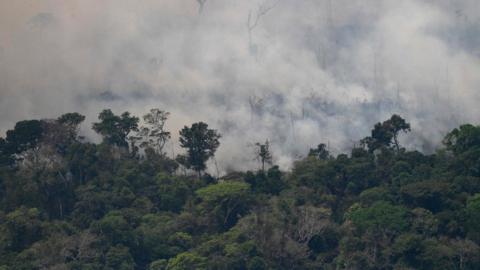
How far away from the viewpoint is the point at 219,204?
88125 millimetres

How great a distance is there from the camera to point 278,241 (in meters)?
81.9

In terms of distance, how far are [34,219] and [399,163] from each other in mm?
24792

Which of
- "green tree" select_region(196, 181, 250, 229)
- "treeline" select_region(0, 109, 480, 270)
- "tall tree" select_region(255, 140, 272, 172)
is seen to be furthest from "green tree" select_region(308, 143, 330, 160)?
"green tree" select_region(196, 181, 250, 229)

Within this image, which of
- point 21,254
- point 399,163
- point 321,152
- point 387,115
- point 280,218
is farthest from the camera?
point 387,115

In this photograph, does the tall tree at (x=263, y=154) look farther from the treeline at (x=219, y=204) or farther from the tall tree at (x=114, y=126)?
the tall tree at (x=114, y=126)

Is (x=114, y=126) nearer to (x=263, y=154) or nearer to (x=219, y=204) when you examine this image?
(x=263, y=154)

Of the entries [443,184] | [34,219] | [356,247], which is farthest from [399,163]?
[34,219]

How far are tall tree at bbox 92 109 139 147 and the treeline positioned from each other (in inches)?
3.7

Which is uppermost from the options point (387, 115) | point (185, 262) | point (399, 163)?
point (387, 115)

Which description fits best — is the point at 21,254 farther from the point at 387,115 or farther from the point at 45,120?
the point at 387,115

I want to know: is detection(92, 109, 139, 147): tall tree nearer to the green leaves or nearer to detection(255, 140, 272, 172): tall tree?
detection(255, 140, 272, 172): tall tree

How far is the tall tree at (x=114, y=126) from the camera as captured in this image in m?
97.8

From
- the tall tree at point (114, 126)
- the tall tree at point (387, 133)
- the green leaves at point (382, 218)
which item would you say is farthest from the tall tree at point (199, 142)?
the green leaves at point (382, 218)

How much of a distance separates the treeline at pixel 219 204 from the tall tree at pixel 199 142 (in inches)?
3.7
